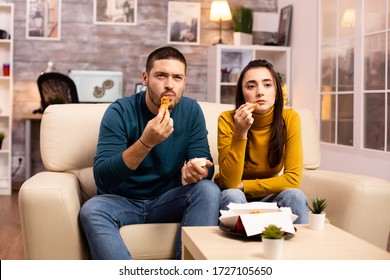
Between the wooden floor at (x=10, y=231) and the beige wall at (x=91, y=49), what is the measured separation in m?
1.00

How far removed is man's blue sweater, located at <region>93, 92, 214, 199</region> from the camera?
218cm

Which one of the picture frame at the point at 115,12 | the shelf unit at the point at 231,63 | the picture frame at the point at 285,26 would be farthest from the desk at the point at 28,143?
the picture frame at the point at 285,26

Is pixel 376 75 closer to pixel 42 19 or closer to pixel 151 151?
pixel 151 151

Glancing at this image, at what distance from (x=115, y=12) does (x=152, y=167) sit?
394cm

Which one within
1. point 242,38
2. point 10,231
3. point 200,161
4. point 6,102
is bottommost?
point 10,231

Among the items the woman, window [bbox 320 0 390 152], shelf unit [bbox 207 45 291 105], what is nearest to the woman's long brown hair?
the woman

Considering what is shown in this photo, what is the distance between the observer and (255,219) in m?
1.66

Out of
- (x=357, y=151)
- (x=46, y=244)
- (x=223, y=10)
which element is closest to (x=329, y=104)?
(x=357, y=151)

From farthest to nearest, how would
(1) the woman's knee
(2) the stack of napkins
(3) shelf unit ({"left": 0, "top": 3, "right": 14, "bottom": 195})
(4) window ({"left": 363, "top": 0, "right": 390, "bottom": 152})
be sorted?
(3) shelf unit ({"left": 0, "top": 3, "right": 14, "bottom": 195}), (4) window ({"left": 363, "top": 0, "right": 390, "bottom": 152}), (1) the woman's knee, (2) the stack of napkins

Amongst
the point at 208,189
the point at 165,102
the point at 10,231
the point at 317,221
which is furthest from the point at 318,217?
the point at 10,231

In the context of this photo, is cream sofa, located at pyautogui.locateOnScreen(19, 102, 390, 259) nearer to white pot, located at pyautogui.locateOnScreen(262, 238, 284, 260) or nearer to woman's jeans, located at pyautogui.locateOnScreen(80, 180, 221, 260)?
woman's jeans, located at pyautogui.locateOnScreen(80, 180, 221, 260)

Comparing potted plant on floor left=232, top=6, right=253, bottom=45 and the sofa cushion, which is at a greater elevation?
potted plant on floor left=232, top=6, right=253, bottom=45

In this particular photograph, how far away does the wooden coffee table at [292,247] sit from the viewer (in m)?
1.51

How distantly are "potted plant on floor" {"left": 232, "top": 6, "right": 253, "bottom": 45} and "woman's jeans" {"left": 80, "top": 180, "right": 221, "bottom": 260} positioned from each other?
381 cm
